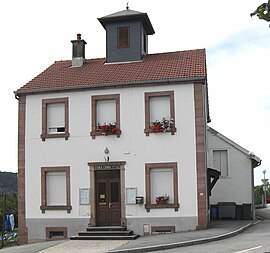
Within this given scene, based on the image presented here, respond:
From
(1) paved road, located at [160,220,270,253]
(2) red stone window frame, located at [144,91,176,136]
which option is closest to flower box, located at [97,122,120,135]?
(2) red stone window frame, located at [144,91,176,136]

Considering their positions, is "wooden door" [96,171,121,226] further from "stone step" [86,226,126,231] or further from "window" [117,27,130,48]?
"window" [117,27,130,48]

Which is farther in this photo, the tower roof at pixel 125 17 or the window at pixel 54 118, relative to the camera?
the tower roof at pixel 125 17

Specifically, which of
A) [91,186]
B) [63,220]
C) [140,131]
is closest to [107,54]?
[140,131]

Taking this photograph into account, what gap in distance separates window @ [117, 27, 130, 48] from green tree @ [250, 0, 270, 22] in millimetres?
21367

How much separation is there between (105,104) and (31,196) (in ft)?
16.8

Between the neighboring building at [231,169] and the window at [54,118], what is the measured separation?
9.17m

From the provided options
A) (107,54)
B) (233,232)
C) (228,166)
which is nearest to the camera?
(233,232)

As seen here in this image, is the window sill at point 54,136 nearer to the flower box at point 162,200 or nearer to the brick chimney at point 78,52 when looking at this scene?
the brick chimney at point 78,52

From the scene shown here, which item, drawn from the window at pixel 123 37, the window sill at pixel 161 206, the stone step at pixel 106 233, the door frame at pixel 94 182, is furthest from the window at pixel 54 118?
the window sill at pixel 161 206

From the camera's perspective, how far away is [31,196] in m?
21.1

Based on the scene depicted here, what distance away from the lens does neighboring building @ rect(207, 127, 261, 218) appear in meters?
25.7

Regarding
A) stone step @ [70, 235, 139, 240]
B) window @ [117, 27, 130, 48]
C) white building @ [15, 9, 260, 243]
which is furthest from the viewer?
window @ [117, 27, 130, 48]

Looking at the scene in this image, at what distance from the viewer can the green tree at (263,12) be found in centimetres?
205

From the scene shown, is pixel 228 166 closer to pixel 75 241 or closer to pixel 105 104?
pixel 105 104
